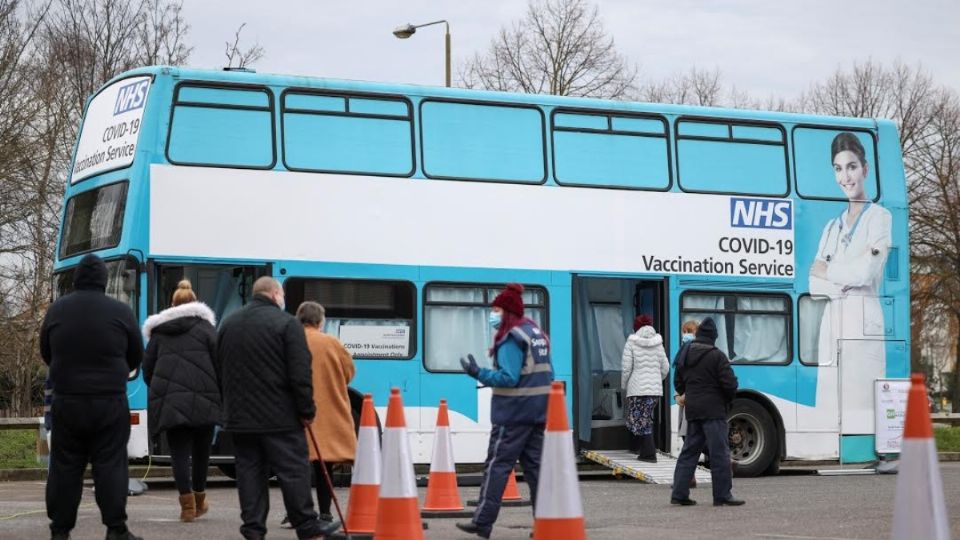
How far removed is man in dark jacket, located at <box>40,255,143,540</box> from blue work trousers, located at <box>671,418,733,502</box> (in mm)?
5654

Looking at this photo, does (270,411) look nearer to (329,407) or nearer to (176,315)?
(329,407)

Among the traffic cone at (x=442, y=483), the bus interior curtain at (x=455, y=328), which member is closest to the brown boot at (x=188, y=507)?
the traffic cone at (x=442, y=483)

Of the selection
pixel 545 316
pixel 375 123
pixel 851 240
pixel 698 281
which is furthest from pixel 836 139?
pixel 375 123

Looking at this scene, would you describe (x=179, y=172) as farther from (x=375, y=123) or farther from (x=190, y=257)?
(x=375, y=123)

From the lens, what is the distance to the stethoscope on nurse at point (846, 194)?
20.4 m

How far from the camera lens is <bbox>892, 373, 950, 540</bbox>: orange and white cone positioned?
21.0 feet

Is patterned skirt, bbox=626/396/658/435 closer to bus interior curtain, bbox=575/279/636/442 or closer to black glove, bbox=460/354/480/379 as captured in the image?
bus interior curtain, bbox=575/279/636/442

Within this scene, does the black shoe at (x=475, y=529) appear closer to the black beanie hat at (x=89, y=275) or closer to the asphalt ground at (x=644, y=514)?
the asphalt ground at (x=644, y=514)

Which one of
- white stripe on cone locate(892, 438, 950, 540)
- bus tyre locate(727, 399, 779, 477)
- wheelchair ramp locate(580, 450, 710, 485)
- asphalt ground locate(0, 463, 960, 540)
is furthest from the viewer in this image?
bus tyre locate(727, 399, 779, 477)

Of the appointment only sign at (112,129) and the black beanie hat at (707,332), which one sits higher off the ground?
the appointment only sign at (112,129)

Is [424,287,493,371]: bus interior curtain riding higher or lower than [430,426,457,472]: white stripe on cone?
higher

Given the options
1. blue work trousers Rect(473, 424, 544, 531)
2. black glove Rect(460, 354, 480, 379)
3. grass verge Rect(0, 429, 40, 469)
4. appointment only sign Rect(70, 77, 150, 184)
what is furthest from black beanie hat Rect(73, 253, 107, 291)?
grass verge Rect(0, 429, 40, 469)

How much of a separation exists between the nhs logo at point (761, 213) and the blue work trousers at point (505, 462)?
9.31 m

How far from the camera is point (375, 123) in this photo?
18203 millimetres
